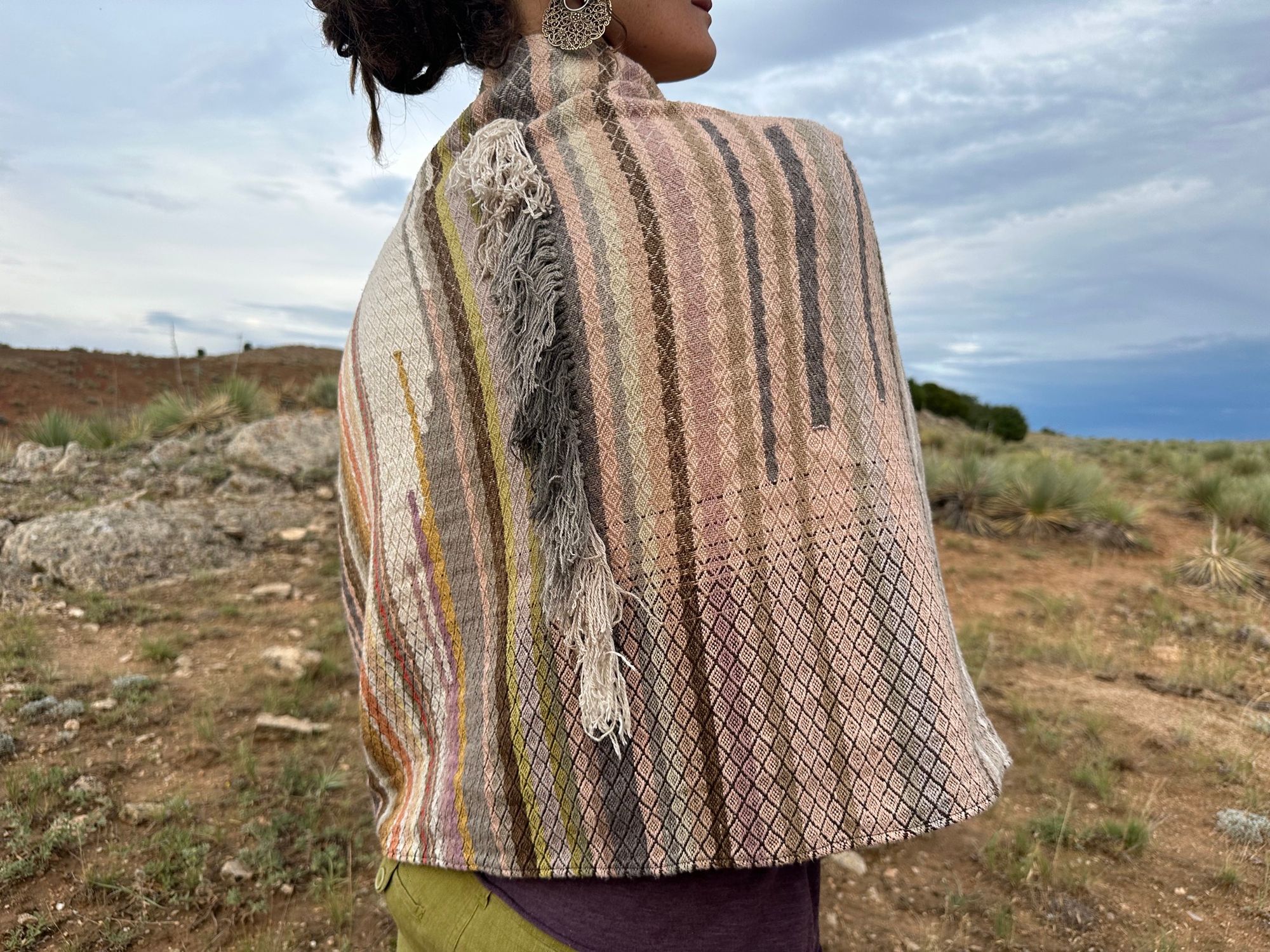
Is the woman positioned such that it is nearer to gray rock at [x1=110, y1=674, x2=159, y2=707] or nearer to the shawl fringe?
the shawl fringe

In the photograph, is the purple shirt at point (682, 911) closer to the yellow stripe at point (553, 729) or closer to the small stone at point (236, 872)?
the yellow stripe at point (553, 729)

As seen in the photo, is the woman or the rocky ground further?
the rocky ground

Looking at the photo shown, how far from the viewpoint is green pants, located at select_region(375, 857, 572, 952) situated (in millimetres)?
1171

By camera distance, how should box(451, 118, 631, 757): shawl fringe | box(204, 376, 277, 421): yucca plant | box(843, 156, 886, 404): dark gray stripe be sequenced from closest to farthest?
box(451, 118, 631, 757): shawl fringe
box(843, 156, 886, 404): dark gray stripe
box(204, 376, 277, 421): yucca plant

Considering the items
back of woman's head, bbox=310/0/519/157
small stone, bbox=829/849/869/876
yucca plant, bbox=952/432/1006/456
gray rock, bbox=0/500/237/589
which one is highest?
back of woman's head, bbox=310/0/519/157

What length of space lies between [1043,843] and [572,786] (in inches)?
99.0

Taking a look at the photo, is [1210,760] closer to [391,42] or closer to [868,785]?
[868,785]

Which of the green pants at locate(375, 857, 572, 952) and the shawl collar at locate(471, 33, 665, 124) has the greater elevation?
the shawl collar at locate(471, 33, 665, 124)

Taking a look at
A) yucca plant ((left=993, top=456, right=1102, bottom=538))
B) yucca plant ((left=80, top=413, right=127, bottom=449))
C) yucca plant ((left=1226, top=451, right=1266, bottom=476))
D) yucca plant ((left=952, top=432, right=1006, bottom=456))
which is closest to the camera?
yucca plant ((left=993, top=456, right=1102, bottom=538))

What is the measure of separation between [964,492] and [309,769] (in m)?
7.45

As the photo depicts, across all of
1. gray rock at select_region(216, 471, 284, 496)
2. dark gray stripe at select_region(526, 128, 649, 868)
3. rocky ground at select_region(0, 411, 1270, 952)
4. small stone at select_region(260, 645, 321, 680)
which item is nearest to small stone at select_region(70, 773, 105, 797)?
rocky ground at select_region(0, 411, 1270, 952)

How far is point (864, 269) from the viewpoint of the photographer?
1.36 m

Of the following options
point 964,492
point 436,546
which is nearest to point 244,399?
point 964,492

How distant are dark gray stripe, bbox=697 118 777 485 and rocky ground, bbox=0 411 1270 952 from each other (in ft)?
6.62
